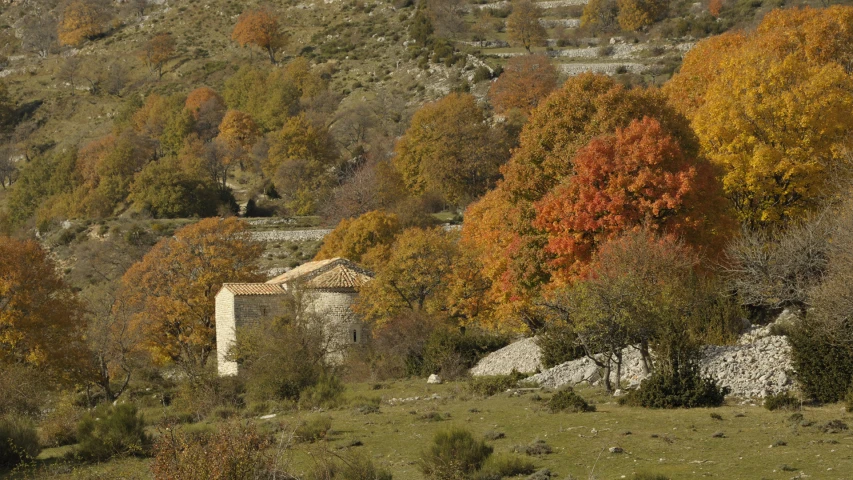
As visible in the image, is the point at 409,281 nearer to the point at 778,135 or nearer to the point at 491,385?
the point at 491,385

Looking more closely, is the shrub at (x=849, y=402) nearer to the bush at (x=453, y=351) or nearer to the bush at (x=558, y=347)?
the bush at (x=558, y=347)

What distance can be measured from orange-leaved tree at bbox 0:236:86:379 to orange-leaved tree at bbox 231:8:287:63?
319 ft

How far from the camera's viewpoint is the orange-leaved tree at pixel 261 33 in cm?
13638

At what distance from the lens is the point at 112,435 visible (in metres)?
20.9

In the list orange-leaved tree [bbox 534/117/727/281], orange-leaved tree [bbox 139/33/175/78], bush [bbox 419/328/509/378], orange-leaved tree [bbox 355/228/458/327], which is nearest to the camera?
orange-leaved tree [bbox 534/117/727/281]

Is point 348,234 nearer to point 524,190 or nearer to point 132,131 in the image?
point 524,190

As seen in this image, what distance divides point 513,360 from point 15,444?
16924 mm

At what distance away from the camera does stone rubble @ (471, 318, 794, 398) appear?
22.8 metres

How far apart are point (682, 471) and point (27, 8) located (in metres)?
186

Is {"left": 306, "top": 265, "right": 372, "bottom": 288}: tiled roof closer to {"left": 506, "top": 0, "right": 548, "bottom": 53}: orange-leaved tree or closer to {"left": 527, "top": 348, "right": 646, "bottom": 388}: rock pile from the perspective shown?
{"left": 527, "top": 348, "right": 646, "bottom": 388}: rock pile

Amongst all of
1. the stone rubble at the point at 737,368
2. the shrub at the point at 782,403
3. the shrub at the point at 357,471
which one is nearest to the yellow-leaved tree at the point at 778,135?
the stone rubble at the point at 737,368

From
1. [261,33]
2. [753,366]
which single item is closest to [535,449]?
[753,366]

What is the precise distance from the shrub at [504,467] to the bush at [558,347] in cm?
1277

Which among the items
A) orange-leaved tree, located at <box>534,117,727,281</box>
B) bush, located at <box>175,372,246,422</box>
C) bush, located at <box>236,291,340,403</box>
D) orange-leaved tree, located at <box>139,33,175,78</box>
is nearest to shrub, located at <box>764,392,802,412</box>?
orange-leaved tree, located at <box>534,117,727,281</box>
